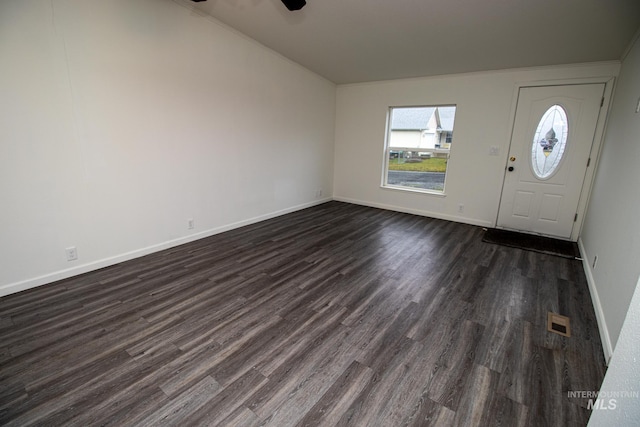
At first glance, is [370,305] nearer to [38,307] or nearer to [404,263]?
[404,263]

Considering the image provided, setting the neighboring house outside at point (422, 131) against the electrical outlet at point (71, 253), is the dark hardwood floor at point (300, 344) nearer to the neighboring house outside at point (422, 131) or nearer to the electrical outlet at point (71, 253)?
the electrical outlet at point (71, 253)

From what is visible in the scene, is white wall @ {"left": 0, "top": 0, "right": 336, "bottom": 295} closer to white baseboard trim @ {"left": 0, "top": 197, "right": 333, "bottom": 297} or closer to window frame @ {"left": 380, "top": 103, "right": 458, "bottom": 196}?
white baseboard trim @ {"left": 0, "top": 197, "right": 333, "bottom": 297}

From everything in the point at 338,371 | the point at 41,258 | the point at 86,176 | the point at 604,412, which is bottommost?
the point at 338,371

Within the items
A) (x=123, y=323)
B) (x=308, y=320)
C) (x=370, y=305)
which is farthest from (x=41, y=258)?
(x=370, y=305)

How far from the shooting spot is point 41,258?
2.51 metres

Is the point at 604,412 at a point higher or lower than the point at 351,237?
higher

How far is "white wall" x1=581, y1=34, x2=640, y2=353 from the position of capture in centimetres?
186

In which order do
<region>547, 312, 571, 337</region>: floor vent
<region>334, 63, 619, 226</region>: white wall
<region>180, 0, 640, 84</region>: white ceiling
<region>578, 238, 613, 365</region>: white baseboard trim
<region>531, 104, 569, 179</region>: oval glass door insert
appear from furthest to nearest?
<region>334, 63, 619, 226</region>: white wall → <region>531, 104, 569, 179</region>: oval glass door insert → <region>180, 0, 640, 84</region>: white ceiling → <region>547, 312, 571, 337</region>: floor vent → <region>578, 238, 613, 365</region>: white baseboard trim

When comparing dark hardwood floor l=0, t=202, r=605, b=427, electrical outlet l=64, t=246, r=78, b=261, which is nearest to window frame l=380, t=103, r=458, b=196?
dark hardwood floor l=0, t=202, r=605, b=427

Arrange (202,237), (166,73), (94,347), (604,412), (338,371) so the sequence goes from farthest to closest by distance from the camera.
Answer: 1. (202,237)
2. (166,73)
3. (94,347)
4. (338,371)
5. (604,412)

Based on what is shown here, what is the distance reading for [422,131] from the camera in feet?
17.2

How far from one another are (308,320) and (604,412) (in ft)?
5.43

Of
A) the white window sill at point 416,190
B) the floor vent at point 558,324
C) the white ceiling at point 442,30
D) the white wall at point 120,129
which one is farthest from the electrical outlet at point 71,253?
the white window sill at point 416,190

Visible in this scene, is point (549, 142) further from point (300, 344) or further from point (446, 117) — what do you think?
point (300, 344)
